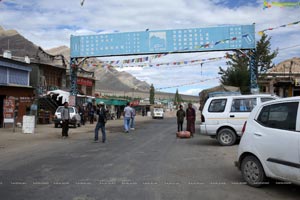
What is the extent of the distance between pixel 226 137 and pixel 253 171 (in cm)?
708

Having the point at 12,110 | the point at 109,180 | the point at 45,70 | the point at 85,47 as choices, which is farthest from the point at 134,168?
the point at 45,70

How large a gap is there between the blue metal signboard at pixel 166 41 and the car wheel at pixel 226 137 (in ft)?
45.1

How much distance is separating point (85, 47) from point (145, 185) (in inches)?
929

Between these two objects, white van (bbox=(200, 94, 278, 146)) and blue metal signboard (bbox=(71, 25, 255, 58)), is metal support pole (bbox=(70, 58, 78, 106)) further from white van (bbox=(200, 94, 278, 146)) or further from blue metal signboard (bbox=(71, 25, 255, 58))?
white van (bbox=(200, 94, 278, 146))

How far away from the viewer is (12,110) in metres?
22.5

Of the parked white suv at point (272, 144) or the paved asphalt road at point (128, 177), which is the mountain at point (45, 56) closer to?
the paved asphalt road at point (128, 177)

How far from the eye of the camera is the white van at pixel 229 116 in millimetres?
13398

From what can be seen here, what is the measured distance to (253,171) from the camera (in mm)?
6637

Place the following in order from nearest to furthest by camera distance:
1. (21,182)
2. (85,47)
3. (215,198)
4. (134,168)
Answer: (215,198), (21,182), (134,168), (85,47)

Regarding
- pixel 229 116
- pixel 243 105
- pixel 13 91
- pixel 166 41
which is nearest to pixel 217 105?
pixel 229 116

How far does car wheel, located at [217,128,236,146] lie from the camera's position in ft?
A: 44.5

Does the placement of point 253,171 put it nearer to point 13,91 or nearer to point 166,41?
point 166,41

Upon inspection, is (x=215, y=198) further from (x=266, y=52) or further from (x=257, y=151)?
(x=266, y=52)

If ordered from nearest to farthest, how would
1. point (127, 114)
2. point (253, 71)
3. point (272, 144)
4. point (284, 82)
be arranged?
point (272, 144) < point (127, 114) < point (284, 82) < point (253, 71)
